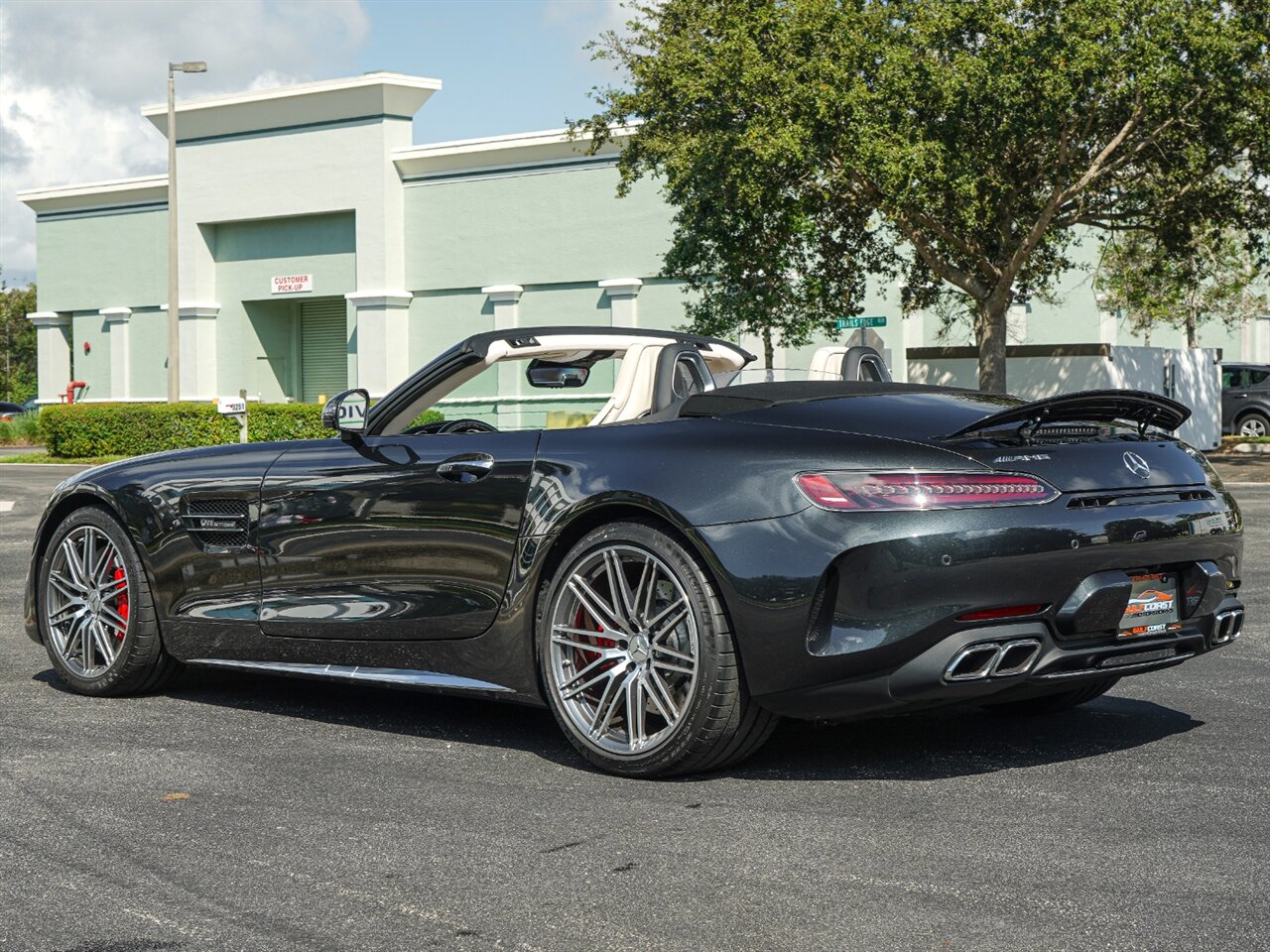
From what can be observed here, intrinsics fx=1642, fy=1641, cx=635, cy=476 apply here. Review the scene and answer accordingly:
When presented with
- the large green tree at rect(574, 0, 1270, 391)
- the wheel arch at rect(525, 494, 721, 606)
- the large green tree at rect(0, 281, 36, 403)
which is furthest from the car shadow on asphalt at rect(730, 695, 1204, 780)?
the large green tree at rect(0, 281, 36, 403)

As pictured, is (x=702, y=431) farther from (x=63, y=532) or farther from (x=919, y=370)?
(x=919, y=370)

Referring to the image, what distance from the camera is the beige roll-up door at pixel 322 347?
48.0 meters

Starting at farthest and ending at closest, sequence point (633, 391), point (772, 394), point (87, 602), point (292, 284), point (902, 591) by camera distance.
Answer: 1. point (292, 284)
2. point (87, 602)
3. point (633, 391)
4. point (772, 394)
5. point (902, 591)

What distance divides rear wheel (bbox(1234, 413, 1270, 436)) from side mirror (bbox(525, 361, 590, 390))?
30.9 metres

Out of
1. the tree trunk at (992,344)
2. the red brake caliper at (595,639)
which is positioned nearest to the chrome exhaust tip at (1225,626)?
the red brake caliper at (595,639)

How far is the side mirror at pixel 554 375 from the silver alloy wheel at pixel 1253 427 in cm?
3107

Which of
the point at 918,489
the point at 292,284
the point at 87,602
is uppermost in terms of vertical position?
the point at 292,284

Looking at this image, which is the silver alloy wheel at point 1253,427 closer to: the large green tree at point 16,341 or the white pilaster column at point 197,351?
the white pilaster column at point 197,351

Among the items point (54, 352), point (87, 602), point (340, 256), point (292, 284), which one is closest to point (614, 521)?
point (87, 602)

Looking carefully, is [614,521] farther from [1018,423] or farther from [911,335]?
[911,335]

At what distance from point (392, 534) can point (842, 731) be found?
1714 millimetres

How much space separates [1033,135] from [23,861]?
21.7 m

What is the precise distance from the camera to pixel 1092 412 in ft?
16.8

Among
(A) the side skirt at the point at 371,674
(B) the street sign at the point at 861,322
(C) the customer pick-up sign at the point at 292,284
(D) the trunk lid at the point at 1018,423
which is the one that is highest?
(C) the customer pick-up sign at the point at 292,284
